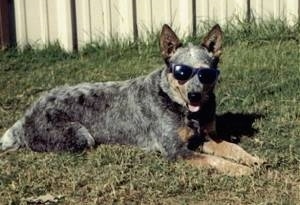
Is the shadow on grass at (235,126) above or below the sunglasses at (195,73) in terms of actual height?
below

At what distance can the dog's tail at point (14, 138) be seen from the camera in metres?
6.49

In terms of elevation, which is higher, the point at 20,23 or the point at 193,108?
the point at 20,23

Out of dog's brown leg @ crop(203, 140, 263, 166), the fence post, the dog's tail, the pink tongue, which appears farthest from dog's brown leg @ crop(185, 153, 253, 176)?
the fence post

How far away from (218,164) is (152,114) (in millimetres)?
750

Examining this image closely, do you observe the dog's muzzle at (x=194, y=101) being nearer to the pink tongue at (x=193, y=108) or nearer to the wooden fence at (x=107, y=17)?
the pink tongue at (x=193, y=108)

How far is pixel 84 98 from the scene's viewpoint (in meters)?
6.45

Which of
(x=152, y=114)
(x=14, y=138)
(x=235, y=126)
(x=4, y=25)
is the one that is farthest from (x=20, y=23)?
(x=152, y=114)

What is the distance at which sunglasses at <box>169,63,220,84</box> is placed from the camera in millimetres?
5891

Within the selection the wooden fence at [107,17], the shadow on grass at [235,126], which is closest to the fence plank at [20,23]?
the wooden fence at [107,17]

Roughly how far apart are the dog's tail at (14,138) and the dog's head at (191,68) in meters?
1.23

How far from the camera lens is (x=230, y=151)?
5.98m

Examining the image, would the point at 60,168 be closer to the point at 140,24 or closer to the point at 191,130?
the point at 191,130

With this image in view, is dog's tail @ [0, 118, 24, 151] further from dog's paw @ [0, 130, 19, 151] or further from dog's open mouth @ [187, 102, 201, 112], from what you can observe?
dog's open mouth @ [187, 102, 201, 112]

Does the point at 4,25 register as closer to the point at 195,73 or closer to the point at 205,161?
the point at 195,73
